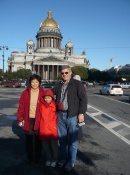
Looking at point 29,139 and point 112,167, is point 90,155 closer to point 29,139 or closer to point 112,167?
point 112,167

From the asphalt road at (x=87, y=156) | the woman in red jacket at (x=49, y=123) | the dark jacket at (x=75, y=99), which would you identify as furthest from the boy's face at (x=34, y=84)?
the asphalt road at (x=87, y=156)

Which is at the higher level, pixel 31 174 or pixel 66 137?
pixel 66 137

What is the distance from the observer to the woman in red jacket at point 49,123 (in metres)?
4.90

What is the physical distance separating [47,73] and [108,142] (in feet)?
365

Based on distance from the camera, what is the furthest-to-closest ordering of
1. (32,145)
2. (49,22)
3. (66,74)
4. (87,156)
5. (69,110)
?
(49,22)
(87,156)
(32,145)
(66,74)
(69,110)

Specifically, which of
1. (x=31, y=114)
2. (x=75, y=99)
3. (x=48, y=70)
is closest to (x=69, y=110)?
(x=75, y=99)

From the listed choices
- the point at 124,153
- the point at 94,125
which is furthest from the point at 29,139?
the point at 94,125

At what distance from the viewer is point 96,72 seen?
379 feet

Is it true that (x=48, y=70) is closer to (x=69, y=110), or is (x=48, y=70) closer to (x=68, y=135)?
(x=68, y=135)

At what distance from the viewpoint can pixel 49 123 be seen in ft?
16.1

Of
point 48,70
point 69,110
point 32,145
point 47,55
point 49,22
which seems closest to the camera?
point 69,110

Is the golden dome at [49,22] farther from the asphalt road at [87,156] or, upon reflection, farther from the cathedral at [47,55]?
the asphalt road at [87,156]

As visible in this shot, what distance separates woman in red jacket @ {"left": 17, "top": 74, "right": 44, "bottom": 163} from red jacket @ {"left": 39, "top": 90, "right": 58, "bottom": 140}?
0.46 feet

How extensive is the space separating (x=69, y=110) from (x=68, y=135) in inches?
20.0
